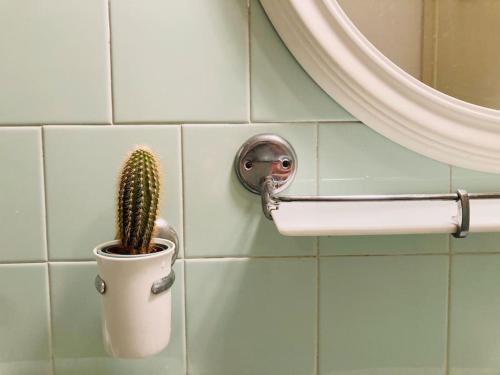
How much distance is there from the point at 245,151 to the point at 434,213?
8.8 inches

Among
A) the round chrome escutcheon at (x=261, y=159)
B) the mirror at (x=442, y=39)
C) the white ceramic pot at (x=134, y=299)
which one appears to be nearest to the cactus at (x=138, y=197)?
the white ceramic pot at (x=134, y=299)

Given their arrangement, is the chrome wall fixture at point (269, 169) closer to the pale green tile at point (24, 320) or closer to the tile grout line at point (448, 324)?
the tile grout line at point (448, 324)

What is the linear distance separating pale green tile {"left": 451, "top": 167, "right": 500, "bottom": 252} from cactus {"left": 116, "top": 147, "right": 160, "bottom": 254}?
365 millimetres

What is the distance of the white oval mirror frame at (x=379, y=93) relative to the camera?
57 cm

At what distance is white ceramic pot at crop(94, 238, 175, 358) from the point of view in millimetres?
488

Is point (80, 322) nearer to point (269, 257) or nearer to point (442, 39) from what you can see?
point (269, 257)

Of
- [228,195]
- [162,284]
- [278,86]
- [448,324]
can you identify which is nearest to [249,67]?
[278,86]

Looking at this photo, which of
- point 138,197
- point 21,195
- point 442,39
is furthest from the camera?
point 442,39

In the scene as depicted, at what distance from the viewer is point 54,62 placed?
57cm

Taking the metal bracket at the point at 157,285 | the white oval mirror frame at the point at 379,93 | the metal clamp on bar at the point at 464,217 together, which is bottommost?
the metal bracket at the point at 157,285

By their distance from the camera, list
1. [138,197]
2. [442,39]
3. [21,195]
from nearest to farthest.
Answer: [138,197] → [21,195] → [442,39]

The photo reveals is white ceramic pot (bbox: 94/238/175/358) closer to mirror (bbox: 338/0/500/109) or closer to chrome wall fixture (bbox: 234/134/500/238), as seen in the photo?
chrome wall fixture (bbox: 234/134/500/238)

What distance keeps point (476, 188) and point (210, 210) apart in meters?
0.33

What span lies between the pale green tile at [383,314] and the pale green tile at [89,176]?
0.23m
